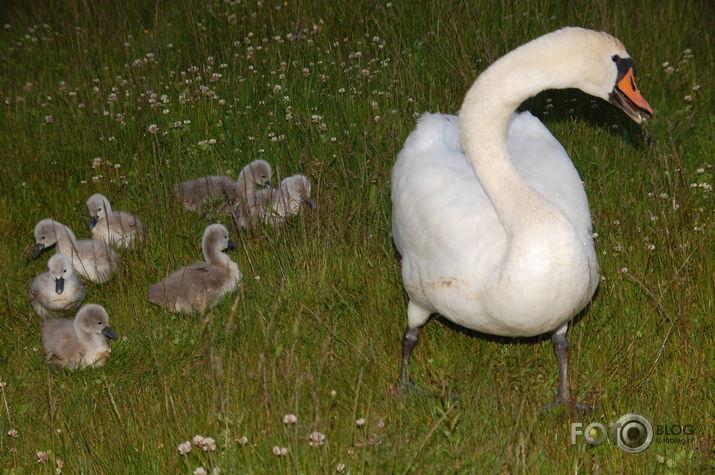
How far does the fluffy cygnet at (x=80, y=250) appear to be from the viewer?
6.65 m

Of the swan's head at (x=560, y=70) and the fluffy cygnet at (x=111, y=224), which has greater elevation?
the swan's head at (x=560, y=70)

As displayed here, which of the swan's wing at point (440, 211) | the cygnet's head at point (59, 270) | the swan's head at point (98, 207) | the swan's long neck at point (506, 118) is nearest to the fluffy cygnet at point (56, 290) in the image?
the cygnet's head at point (59, 270)

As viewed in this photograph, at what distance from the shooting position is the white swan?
4.52m

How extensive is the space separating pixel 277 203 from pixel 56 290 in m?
1.66

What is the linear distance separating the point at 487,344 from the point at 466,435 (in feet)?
2.86

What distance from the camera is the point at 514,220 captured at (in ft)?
15.1

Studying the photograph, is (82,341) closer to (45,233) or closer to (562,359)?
(45,233)

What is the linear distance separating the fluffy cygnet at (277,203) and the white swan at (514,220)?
1.62m

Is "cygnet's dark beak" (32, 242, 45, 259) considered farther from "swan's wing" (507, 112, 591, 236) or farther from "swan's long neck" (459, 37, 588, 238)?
"swan's long neck" (459, 37, 588, 238)

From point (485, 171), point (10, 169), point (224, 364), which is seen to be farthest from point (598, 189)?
point (10, 169)

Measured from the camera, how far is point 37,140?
825 cm

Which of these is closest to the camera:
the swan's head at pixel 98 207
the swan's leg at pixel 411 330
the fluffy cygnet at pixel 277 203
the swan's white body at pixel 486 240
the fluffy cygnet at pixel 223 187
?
the swan's white body at pixel 486 240

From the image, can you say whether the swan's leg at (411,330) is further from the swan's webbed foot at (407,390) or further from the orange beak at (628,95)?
the orange beak at (628,95)

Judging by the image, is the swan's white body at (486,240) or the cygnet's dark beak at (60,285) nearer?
the swan's white body at (486,240)
